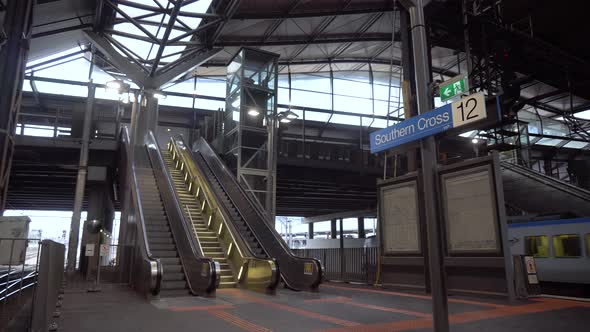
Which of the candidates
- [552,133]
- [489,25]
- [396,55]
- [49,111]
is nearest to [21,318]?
[489,25]

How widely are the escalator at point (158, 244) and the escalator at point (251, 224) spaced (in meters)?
1.83

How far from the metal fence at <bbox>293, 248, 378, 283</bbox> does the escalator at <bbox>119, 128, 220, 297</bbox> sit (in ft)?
21.7

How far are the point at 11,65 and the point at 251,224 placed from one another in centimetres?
844

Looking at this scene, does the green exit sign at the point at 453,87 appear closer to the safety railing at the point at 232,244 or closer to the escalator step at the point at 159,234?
the safety railing at the point at 232,244

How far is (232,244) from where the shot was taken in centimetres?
1255

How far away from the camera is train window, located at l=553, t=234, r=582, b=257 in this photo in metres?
12.9

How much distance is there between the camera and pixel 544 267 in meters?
13.9

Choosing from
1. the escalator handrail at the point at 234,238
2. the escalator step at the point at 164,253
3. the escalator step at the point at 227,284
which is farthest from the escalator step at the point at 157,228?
the escalator step at the point at 227,284

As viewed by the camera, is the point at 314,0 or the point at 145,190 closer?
the point at 145,190

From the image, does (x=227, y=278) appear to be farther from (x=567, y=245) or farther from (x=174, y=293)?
(x=567, y=245)

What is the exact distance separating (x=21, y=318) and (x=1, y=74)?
24.4 ft

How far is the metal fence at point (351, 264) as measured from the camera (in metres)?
14.9

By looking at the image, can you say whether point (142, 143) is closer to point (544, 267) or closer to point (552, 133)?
point (544, 267)

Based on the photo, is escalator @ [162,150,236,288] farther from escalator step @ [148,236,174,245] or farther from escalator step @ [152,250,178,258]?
escalator step @ [152,250,178,258]
